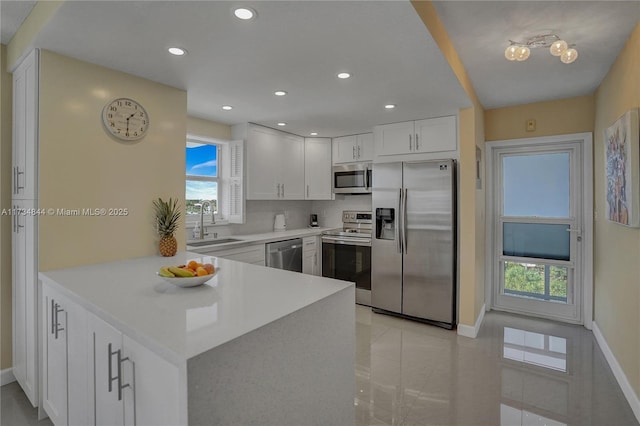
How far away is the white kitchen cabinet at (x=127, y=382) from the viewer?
1005 mm

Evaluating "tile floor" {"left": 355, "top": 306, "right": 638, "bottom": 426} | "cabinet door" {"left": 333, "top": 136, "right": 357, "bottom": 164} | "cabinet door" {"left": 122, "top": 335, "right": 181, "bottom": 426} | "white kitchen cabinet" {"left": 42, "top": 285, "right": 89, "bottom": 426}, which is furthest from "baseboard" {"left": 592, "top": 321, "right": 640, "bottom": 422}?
"cabinet door" {"left": 333, "top": 136, "right": 357, "bottom": 164}

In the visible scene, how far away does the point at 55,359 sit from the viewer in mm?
1771

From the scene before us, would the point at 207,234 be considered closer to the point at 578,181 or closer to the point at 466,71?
the point at 466,71

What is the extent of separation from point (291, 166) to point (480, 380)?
3.23 meters

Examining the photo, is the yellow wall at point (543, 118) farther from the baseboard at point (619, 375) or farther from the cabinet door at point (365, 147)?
the baseboard at point (619, 375)

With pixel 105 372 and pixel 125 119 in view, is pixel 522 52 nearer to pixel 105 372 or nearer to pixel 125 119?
pixel 125 119

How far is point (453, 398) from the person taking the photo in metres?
2.22

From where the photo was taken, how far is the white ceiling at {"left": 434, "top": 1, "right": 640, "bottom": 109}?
1.92 m

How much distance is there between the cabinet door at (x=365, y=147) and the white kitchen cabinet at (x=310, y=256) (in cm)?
131

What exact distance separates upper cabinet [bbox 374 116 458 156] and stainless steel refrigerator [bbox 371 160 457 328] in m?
0.22

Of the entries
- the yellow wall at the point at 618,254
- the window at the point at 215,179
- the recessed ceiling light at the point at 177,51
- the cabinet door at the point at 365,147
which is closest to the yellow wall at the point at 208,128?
the window at the point at 215,179

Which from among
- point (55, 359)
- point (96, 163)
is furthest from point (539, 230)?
point (55, 359)

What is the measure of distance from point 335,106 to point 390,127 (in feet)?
3.16

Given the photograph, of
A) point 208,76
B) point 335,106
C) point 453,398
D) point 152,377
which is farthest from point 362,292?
point 152,377
